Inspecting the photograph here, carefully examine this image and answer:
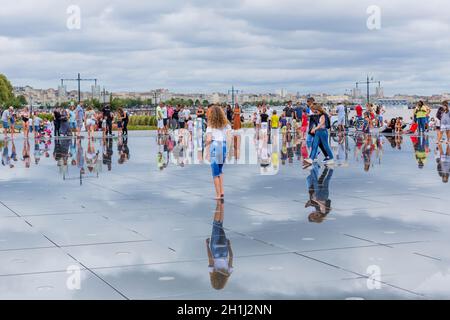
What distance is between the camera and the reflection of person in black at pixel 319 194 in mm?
10523

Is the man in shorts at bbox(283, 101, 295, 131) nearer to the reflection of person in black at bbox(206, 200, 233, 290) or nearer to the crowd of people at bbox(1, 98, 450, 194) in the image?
the crowd of people at bbox(1, 98, 450, 194)

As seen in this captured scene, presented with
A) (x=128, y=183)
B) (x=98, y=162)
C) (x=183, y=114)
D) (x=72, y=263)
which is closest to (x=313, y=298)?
(x=72, y=263)

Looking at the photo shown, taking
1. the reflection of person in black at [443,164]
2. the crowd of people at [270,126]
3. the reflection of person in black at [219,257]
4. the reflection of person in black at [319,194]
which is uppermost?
the crowd of people at [270,126]

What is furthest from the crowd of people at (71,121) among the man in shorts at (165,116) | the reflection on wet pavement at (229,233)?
the reflection on wet pavement at (229,233)

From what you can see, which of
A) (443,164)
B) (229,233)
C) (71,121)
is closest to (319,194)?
(229,233)

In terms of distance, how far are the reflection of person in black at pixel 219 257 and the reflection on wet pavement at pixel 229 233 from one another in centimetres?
2

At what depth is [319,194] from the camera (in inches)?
507

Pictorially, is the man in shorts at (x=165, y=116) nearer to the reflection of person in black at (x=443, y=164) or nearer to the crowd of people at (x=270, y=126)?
the crowd of people at (x=270, y=126)

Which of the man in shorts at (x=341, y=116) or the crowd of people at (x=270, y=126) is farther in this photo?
the man in shorts at (x=341, y=116)

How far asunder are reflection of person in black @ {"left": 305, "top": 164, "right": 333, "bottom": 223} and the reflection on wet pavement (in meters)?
0.03

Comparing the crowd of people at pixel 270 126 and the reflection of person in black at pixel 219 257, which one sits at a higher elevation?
the crowd of people at pixel 270 126

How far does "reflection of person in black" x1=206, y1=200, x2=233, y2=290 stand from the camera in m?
6.80

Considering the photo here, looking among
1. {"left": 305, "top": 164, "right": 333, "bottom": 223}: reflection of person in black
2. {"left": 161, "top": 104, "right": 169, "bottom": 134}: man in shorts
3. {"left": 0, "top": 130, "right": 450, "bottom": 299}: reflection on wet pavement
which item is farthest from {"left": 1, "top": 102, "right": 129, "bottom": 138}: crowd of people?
{"left": 305, "top": 164, "right": 333, "bottom": 223}: reflection of person in black

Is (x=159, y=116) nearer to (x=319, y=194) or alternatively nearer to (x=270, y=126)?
(x=270, y=126)
